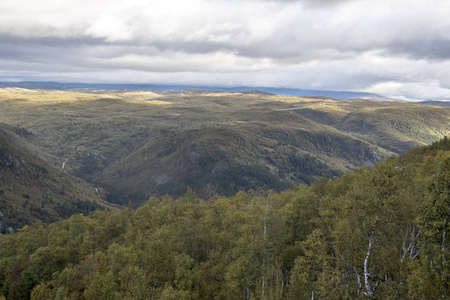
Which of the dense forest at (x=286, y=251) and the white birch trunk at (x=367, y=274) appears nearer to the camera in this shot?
the dense forest at (x=286, y=251)

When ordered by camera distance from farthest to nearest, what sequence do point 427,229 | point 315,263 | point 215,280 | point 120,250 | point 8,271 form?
point 8,271 < point 120,250 < point 215,280 < point 315,263 < point 427,229

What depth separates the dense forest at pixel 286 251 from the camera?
30.5 meters

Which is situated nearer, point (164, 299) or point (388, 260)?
point (388, 260)

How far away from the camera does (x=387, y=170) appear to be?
34.2 metres

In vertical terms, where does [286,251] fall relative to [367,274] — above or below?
below

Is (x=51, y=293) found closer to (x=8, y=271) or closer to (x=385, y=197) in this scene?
(x=8, y=271)

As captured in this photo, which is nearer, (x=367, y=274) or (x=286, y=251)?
(x=367, y=274)

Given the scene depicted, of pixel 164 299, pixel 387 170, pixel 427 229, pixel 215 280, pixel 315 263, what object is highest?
pixel 387 170

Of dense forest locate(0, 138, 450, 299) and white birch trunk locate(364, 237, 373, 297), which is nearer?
dense forest locate(0, 138, 450, 299)

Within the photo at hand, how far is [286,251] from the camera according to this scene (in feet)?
186

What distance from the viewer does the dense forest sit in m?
30.5

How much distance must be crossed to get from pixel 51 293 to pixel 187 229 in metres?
35.5

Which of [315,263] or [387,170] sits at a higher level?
[387,170]

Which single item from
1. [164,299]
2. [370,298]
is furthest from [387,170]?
[164,299]
